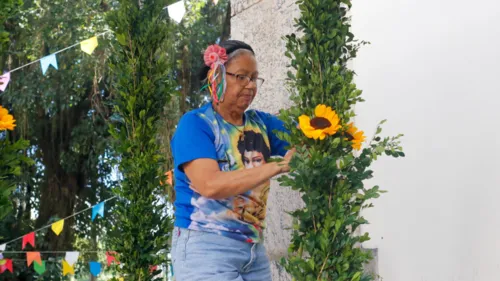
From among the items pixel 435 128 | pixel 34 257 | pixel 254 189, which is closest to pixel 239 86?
pixel 254 189

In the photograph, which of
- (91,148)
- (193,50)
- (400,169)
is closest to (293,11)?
(400,169)

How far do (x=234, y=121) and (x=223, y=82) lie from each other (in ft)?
0.53

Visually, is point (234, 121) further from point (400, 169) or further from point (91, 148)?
point (91, 148)

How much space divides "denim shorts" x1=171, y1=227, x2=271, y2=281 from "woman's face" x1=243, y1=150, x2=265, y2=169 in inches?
12.0

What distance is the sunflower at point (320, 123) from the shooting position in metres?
2.46

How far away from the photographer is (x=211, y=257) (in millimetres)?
2711

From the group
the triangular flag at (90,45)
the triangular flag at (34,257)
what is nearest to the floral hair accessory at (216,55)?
the triangular flag at (90,45)

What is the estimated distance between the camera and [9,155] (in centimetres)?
284

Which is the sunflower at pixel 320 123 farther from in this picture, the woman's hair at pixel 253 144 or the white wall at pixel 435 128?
the white wall at pixel 435 128

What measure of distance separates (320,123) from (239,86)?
56 cm

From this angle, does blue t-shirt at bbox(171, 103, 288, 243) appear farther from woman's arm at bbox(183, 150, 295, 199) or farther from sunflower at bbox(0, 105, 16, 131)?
sunflower at bbox(0, 105, 16, 131)

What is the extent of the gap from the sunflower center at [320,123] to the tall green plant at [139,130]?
1198 millimetres

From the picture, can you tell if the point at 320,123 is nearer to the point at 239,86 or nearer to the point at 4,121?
the point at 239,86

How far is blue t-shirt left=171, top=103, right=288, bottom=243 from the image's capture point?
9.03ft
